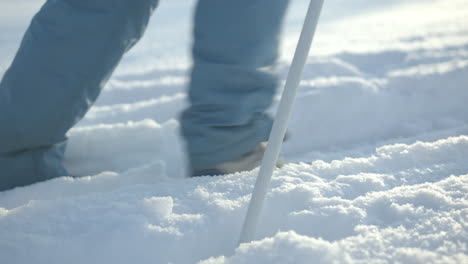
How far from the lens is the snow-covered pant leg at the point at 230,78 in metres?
1.13

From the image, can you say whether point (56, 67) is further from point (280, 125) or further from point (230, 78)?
point (280, 125)

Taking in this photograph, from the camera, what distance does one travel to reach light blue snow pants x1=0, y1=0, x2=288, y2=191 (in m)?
1.14

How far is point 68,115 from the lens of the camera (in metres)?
1.27

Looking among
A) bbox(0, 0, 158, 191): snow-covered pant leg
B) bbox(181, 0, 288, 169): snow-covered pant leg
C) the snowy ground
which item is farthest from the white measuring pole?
bbox(0, 0, 158, 191): snow-covered pant leg

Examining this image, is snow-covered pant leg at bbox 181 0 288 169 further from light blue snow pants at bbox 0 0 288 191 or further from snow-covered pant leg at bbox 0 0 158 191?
snow-covered pant leg at bbox 0 0 158 191

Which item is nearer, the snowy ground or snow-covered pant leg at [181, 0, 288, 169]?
the snowy ground

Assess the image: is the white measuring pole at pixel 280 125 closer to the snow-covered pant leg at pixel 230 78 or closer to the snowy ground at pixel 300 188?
the snowy ground at pixel 300 188

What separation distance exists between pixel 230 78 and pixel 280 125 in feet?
1.11

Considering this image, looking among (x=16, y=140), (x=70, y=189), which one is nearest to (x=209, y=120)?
(x=70, y=189)

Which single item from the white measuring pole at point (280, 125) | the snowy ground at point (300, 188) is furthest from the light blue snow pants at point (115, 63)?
the white measuring pole at point (280, 125)

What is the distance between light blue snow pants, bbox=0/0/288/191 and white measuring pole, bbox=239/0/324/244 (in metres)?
0.32

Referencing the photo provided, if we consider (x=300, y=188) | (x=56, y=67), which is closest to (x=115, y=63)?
(x=56, y=67)

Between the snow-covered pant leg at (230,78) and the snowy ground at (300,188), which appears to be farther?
the snow-covered pant leg at (230,78)

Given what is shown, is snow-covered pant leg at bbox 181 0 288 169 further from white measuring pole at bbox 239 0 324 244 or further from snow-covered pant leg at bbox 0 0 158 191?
white measuring pole at bbox 239 0 324 244
